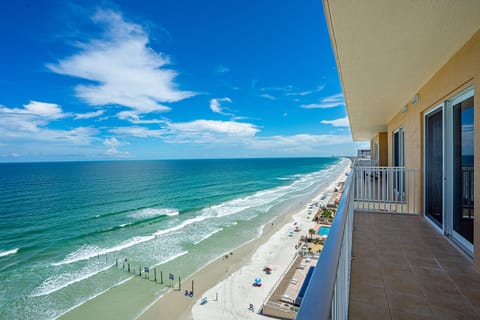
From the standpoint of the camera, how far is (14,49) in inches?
1017

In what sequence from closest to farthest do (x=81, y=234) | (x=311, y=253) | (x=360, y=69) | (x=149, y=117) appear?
(x=360, y=69) < (x=311, y=253) < (x=81, y=234) < (x=149, y=117)

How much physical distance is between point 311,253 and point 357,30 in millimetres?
13964

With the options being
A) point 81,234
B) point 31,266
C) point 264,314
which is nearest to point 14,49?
point 81,234

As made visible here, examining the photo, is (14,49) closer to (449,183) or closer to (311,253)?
(311,253)

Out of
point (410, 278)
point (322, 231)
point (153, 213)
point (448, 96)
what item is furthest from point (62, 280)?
point (322, 231)

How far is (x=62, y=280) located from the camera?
35.7 feet

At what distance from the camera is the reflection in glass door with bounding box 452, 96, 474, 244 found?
3.03 meters

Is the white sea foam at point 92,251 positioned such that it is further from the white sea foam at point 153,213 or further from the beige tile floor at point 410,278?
the beige tile floor at point 410,278

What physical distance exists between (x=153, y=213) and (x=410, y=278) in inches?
Answer: 850

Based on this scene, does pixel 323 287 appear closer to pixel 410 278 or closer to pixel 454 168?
pixel 410 278

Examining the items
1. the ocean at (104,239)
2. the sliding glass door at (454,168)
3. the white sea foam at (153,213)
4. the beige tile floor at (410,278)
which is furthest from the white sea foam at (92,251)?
the sliding glass door at (454,168)

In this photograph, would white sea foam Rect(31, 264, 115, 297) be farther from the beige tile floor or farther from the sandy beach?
the beige tile floor

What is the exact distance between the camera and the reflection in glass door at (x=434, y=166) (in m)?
3.95

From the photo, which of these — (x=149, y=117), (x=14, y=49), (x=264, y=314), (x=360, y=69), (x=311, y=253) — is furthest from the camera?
(x=149, y=117)
